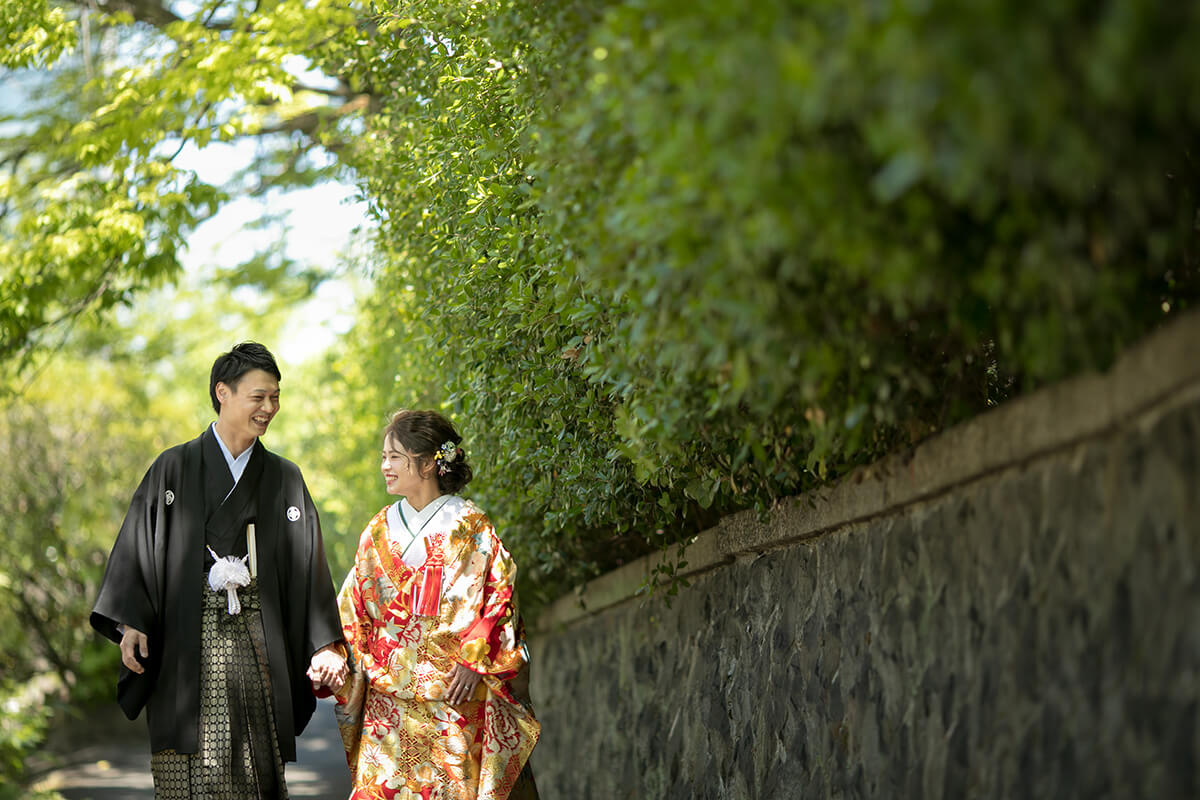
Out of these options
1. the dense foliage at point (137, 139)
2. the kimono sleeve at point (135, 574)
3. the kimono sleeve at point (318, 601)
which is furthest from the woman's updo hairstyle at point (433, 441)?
the dense foliage at point (137, 139)

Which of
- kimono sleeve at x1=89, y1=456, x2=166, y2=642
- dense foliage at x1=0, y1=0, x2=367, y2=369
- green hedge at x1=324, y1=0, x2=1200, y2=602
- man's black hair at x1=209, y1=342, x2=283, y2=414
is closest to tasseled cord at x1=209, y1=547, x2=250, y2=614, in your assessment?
kimono sleeve at x1=89, y1=456, x2=166, y2=642

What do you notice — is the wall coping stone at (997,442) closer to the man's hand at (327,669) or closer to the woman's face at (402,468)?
the woman's face at (402,468)

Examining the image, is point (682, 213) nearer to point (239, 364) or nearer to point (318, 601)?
point (239, 364)

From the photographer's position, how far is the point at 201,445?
487 centimetres

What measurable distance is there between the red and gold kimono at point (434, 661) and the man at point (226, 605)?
0.17 meters

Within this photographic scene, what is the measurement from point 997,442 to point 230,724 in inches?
117

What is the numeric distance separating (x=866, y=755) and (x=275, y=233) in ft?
34.8

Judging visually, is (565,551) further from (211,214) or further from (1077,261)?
(1077,261)

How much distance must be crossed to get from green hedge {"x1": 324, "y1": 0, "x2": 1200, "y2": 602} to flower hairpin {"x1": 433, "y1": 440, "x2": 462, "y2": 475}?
648 millimetres

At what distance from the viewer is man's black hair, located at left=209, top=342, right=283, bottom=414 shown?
4.76 m

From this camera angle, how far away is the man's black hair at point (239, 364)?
15.6ft

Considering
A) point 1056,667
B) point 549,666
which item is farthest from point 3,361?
point 1056,667

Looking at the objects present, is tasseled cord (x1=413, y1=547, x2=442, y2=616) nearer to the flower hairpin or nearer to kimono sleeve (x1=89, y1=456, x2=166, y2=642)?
the flower hairpin

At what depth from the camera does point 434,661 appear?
479cm
